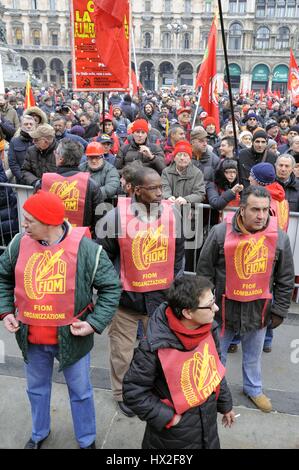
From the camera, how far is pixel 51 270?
8.20 feet

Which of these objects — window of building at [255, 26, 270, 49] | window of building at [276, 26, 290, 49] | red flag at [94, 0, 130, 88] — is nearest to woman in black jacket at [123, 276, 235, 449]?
red flag at [94, 0, 130, 88]

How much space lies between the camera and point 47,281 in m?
2.50

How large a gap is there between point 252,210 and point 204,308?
41.2 inches

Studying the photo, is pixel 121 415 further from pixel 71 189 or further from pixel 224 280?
pixel 71 189

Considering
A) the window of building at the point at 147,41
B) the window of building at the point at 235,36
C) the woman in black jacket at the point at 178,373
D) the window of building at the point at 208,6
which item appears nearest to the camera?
the woman in black jacket at the point at 178,373

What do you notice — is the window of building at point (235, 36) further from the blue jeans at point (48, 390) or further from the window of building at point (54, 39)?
the blue jeans at point (48, 390)

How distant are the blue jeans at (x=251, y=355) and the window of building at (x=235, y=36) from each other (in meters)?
69.0

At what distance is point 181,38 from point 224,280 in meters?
70.8

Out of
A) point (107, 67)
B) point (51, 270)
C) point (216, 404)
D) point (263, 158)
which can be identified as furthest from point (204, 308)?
point (107, 67)

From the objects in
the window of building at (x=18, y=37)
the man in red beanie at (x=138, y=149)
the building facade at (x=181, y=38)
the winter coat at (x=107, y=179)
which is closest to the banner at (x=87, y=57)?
the man in red beanie at (x=138, y=149)

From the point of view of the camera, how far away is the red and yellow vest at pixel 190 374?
7.16 ft

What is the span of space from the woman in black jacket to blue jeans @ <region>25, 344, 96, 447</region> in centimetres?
60

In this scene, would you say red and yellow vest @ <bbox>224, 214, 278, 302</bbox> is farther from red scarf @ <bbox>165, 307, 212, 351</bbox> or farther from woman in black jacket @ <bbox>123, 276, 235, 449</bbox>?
red scarf @ <bbox>165, 307, 212, 351</bbox>

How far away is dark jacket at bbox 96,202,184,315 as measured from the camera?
3.07 metres
